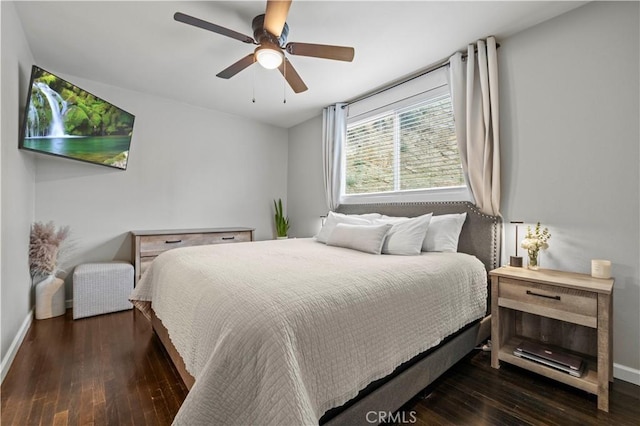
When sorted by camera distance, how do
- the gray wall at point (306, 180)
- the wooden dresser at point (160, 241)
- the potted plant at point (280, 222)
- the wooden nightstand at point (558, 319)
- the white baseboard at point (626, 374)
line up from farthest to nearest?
the potted plant at point (280, 222), the gray wall at point (306, 180), the wooden dresser at point (160, 241), the white baseboard at point (626, 374), the wooden nightstand at point (558, 319)

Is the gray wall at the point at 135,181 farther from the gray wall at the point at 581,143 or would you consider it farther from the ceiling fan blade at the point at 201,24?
the gray wall at the point at 581,143

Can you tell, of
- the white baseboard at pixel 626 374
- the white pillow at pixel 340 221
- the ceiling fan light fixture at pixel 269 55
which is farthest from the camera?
the white pillow at pixel 340 221

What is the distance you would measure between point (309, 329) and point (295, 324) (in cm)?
7

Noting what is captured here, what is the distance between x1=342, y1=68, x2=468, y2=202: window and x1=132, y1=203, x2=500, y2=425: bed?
1.20 meters

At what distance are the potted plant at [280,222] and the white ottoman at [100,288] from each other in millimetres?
2308

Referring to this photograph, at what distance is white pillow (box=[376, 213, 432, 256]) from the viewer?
7.75 ft

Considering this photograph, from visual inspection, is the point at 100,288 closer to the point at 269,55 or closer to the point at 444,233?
the point at 269,55

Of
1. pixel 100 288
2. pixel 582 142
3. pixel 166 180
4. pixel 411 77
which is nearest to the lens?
pixel 582 142

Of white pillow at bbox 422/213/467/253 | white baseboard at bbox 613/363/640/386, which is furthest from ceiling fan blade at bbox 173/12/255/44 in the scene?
white baseboard at bbox 613/363/640/386

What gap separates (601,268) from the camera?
1821 millimetres

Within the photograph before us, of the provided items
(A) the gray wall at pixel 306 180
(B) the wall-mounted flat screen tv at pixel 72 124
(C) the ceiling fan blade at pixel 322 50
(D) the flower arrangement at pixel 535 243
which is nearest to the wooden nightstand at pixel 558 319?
(D) the flower arrangement at pixel 535 243

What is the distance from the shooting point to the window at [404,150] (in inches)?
114

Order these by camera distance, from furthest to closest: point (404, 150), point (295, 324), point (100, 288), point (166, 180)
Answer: point (166, 180) < point (404, 150) < point (100, 288) < point (295, 324)

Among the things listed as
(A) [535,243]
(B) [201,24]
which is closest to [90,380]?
(B) [201,24]
